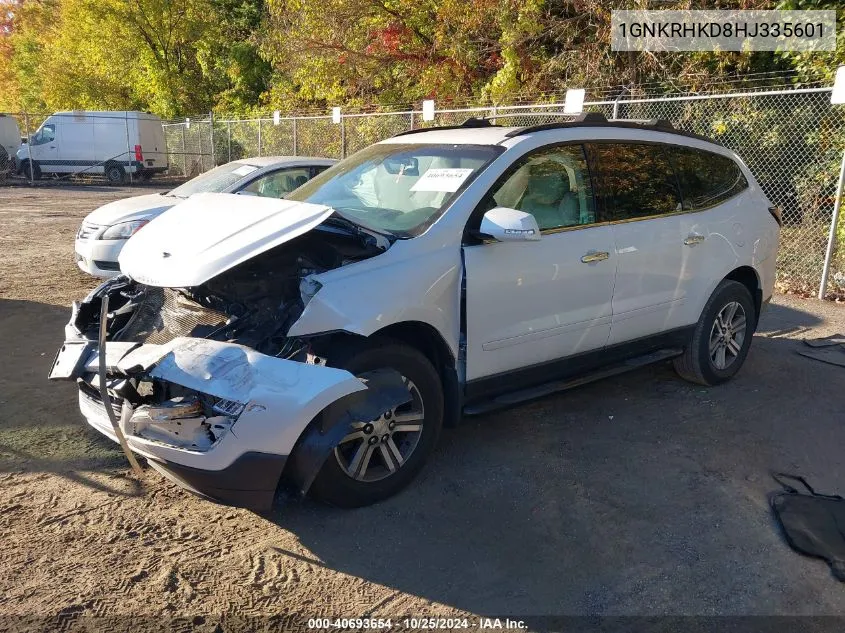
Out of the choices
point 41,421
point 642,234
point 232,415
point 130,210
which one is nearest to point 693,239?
point 642,234

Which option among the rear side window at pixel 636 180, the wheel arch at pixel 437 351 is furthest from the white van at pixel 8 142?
the wheel arch at pixel 437 351

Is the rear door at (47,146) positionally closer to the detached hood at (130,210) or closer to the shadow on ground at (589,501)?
the detached hood at (130,210)

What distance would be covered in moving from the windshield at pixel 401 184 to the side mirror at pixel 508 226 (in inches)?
11.3

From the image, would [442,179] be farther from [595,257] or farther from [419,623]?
[419,623]

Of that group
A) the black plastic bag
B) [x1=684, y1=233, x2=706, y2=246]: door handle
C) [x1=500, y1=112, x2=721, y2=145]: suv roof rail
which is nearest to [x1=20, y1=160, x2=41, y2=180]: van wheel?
[x1=500, y1=112, x2=721, y2=145]: suv roof rail

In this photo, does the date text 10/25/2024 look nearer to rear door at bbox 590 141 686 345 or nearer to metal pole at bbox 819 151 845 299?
rear door at bbox 590 141 686 345

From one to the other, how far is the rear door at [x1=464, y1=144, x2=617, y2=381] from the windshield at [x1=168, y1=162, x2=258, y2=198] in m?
5.00

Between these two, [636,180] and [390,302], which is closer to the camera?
[390,302]

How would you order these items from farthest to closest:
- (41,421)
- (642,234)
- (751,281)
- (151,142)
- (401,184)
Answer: (151,142)
(751,281)
(642,234)
(41,421)
(401,184)

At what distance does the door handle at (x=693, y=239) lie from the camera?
4948 millimetres

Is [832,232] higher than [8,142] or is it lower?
lower

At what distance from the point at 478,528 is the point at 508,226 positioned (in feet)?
5.09

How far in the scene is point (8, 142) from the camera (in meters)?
25.0

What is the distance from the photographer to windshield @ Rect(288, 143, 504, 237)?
3.94m
